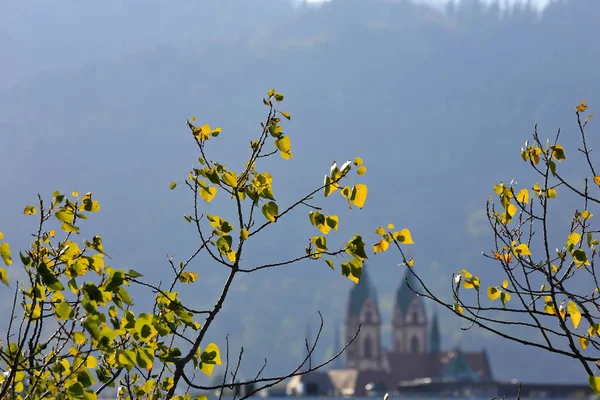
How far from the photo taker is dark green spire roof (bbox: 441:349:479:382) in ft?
605

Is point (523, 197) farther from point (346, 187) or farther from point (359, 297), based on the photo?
point (359, 297)

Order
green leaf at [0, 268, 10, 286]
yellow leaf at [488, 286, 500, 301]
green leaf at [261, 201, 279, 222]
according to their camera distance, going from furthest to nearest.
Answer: yellow leaf at [488, 286, 500, 301]
green leaf at [261, 201, 279, 222]
green leaf at [0, 268, 10, 286]

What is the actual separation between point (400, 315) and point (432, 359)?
11414 millimetres

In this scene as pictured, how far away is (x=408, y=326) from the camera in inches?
7298

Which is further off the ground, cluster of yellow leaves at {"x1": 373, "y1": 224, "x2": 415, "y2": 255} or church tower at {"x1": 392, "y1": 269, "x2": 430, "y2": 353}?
church tower at {"x1": 392, "y1": 269, "x2": 430, "y2": 353}

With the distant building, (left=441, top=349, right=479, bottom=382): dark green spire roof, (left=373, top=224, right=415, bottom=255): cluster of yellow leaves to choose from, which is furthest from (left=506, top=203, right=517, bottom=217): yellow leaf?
(left=441, top=349, right=479, bottom=382): dark green spire roof

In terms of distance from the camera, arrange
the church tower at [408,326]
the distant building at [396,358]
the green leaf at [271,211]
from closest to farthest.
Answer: the green leaf at [271,211] < the distant building at [396,358] < the church tower at [408,326]

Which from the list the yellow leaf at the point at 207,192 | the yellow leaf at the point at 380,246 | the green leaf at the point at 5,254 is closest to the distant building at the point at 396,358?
the yellow leaf at the point at 380,246

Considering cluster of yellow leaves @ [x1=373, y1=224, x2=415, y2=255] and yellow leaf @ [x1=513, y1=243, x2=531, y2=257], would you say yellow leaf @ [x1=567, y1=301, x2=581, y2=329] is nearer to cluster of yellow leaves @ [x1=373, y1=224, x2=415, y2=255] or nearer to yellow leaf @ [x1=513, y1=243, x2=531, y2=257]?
yellow leaf @ [x1=513, y1=243, x2=531, y2=257]

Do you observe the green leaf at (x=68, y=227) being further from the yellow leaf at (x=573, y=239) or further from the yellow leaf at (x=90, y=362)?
the yellow leaf at (x=573, y=239)

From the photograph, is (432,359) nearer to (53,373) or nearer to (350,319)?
(350,319)

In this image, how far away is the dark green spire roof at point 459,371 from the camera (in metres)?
184

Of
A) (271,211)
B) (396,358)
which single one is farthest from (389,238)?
(396,358)

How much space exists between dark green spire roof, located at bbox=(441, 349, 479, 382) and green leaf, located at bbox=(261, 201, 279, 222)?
18571 cm
